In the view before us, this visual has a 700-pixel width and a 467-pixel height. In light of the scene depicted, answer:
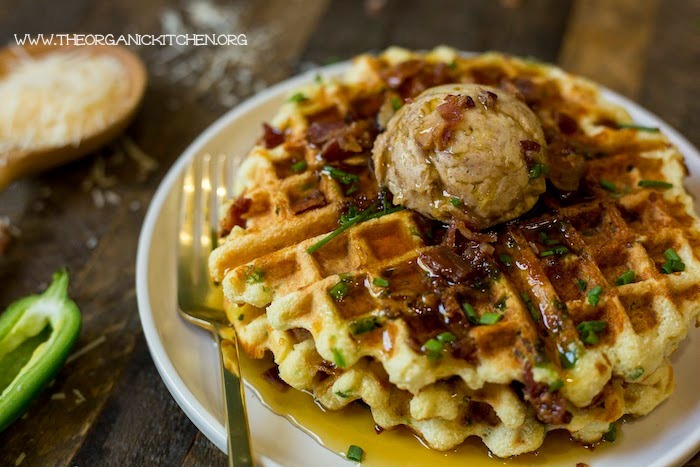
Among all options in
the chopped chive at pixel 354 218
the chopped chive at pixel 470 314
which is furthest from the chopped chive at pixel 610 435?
the chopped chive at pixel 354 218

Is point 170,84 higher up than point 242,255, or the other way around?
point 242,255

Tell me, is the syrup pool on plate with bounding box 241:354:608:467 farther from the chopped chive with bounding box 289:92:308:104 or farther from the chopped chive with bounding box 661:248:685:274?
the chopped chive with bounding box 289:92:308:104

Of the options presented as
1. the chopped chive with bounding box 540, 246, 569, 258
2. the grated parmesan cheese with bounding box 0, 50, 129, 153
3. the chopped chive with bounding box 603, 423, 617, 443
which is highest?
the chopped chive with bounding box 540, 246, 569, 258

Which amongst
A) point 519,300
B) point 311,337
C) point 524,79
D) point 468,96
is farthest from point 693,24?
point 311,337

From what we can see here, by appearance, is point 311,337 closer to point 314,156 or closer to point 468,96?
point 314,156

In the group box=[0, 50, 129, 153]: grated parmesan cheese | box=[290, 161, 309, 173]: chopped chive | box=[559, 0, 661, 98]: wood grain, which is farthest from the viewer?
box=[559, 0, 661, 98]: wood grain

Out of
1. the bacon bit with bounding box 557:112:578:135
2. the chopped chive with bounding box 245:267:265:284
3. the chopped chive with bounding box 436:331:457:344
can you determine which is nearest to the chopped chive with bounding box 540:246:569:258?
the chopped chive with bounding box 436:331:457:344
